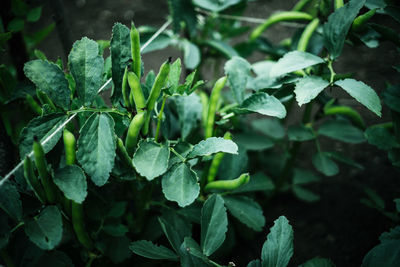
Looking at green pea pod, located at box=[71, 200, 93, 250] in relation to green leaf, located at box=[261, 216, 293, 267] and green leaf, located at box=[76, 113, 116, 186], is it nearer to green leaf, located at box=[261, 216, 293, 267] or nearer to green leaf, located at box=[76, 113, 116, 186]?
green leaf, located at box=[76, 113, 116, 186]

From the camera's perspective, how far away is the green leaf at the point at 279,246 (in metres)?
0.64

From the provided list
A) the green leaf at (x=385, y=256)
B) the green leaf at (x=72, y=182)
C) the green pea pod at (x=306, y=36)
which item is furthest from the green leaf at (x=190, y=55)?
the green leaf at (x=385, y=256)

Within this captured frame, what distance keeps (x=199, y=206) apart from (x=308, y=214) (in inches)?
20.0

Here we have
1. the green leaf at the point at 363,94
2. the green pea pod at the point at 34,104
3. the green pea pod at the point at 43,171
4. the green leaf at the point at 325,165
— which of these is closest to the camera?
the green pea pod at the point at 43,171

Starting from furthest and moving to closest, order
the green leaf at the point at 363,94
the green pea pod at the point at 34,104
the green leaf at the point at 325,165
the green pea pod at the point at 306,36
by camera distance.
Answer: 1. the green leaf at the point at 325,165
2. the green pea pod at the point at 306,36
3. the green pea pod at the point at 34,104
4. the green leaf at the point at 363,94

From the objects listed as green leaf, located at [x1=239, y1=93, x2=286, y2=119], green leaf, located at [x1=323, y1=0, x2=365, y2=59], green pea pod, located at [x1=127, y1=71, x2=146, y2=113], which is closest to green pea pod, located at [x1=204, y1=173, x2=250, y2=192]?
green leaf, located at [x1=239, y1=93, x2=286, y2=119]

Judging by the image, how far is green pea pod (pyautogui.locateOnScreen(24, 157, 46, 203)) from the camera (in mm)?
562

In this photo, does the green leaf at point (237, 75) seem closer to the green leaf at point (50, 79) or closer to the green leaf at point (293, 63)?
the green leaf at point (293, 63)

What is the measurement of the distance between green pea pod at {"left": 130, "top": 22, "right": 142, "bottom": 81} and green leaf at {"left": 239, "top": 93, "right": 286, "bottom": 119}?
236 millimetres

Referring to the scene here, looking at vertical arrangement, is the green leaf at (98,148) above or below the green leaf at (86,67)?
below

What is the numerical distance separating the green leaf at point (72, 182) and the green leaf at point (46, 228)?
0.06 meters

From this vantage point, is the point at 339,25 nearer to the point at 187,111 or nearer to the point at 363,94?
the point at 363,94

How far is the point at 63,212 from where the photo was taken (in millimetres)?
697

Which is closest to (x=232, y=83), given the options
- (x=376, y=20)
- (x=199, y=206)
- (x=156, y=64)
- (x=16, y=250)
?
(x=199, y=206)
